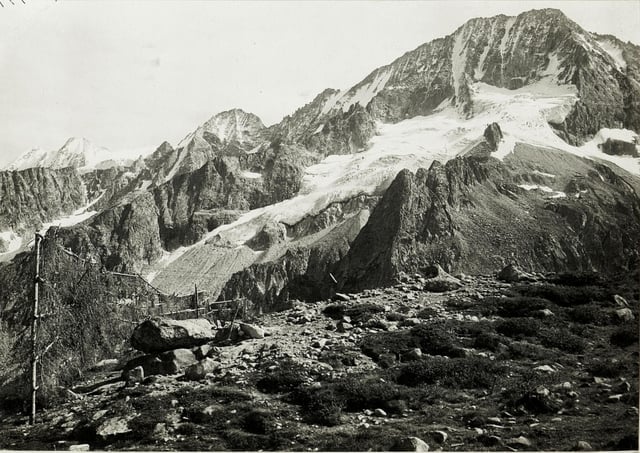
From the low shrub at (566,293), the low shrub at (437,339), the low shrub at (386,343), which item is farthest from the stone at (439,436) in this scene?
the low shrub at (566,293)

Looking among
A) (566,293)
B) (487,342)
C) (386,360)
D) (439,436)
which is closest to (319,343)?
(386,360)

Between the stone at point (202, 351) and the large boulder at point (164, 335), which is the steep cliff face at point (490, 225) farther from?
the stone at point (202, 351)

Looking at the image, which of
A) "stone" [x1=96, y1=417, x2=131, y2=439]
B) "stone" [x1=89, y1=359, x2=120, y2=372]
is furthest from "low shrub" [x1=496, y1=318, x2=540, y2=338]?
"stone" [x1=89, y1=359, x2=120, y2=372]

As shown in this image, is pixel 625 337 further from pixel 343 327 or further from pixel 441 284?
pixel 343 327

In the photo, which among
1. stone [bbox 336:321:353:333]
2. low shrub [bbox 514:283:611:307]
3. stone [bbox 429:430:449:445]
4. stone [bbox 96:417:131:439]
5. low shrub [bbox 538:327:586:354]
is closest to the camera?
stone [bbox 429:430:449:445]

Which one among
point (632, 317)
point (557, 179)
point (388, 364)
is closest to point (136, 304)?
point (388, 364)

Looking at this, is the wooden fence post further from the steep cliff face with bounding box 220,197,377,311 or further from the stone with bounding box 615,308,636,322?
the steep cliff face with bounding box 220,197,377,311
